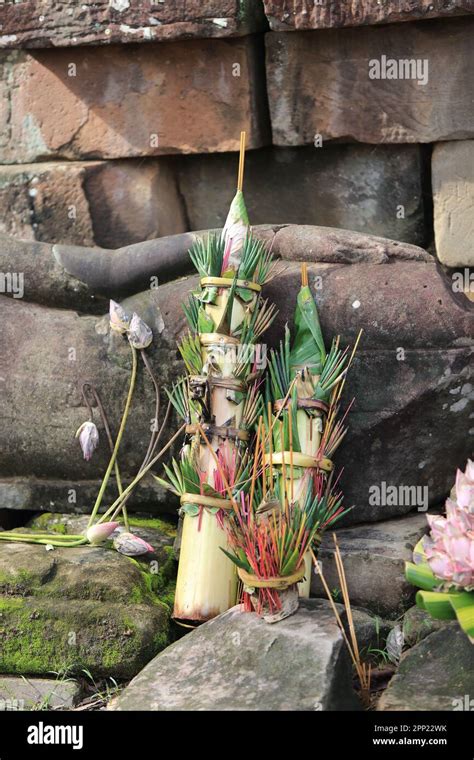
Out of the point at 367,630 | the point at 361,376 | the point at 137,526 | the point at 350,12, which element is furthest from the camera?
the point at 350,12

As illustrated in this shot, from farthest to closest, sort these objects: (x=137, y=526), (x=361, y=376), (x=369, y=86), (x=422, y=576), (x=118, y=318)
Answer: (x=369, y=86) → (x=137, y=526) → (x=118, y=318) → (x=361, y=376) → (x=422, y=576)

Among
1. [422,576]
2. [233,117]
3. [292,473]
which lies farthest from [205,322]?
[233,117]

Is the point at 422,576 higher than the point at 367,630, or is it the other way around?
the point at 422,576

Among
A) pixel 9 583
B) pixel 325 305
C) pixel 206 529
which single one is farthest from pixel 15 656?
pixel 325 305

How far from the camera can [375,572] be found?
3.74m

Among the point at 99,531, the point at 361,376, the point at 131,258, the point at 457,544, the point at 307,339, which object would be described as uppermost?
the point at 131,258

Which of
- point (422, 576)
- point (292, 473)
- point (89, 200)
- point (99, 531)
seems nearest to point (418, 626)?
point (422, 576)

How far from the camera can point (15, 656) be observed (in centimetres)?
348

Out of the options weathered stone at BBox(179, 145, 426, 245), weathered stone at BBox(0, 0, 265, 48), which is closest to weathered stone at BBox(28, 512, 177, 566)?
weathered stone at BBox(179, 145, 426, 245)

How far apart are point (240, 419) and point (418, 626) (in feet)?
2.87

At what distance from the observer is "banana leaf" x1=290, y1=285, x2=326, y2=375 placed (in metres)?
3.82

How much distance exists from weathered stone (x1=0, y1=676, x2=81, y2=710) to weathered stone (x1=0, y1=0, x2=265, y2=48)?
8.68 feet

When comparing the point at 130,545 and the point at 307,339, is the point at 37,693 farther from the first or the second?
the point at 307,339

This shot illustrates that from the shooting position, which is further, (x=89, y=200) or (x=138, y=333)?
(x=89, y=200)
